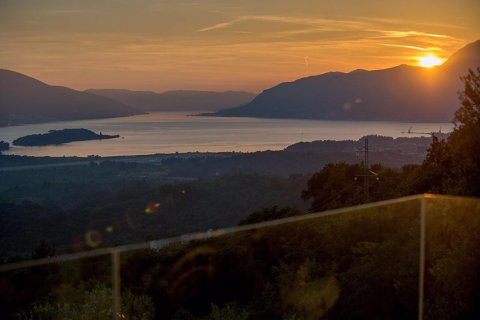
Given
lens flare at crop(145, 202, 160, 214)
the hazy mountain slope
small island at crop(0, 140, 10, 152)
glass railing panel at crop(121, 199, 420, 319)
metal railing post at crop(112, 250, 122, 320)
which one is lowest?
lens flare at crop(145, 202, 160, 214)

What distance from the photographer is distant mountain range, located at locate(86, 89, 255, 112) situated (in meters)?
56.5

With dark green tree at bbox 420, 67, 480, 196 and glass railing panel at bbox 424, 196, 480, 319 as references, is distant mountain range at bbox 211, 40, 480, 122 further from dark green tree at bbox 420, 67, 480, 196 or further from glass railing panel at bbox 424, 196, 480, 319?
glass railing panel at bbox 424, 196, 480, 319

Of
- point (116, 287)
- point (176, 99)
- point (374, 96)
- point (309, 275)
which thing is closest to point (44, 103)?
point (176, 99)

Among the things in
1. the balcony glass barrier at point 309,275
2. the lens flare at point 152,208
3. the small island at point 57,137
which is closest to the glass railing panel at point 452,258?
the balcony glass barrier at point 309,275

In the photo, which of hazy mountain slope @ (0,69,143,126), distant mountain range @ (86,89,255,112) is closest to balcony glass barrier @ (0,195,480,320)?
distant mountain range @ (86,89,255,112)

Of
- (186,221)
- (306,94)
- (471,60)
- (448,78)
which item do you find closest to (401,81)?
(448,78)

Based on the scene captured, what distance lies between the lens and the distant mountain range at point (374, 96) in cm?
4347

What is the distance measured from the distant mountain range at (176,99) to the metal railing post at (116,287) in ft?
171

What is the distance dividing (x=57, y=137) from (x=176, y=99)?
12.2 metres

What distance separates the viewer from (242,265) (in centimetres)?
434

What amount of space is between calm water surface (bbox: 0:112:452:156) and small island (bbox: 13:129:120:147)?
493 millimetres

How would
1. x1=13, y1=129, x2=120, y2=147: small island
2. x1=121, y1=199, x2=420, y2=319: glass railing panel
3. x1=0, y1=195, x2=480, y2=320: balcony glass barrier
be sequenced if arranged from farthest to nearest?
x1=13, y1=129, x2=120, y2=147: small island
x1=121, y1=199, x2=420, y2=319: glass railing panel
x1=0, y1=195, x2=480, y2=320: balcony glass barrier

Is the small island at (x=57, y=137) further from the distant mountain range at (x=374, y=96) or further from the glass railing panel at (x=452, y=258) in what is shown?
the glass railing panel at (x=452, y=258)

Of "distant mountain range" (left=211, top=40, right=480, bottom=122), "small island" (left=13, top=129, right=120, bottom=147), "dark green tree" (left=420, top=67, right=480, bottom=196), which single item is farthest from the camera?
"small island" (left=13, top=129, right=120, bottom=147)
